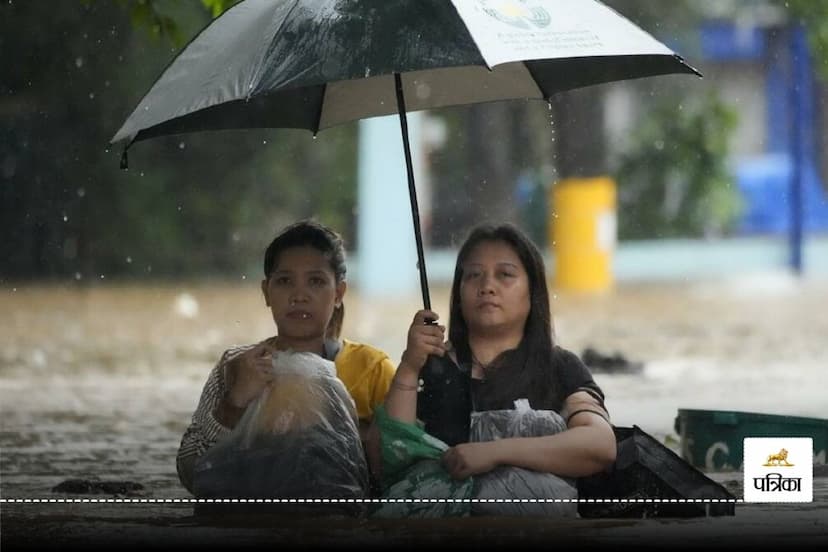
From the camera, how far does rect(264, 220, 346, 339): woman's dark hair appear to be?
4738mm

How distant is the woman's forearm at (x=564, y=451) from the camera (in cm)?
437

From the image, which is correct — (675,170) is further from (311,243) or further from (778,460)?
(311,243)

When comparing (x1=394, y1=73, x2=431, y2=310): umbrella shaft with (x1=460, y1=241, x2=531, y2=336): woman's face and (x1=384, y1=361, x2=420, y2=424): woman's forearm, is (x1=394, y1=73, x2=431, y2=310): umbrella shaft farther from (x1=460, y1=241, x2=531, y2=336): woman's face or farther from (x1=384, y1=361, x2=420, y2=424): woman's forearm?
(x1=384, y1=361, x2=420, y2=424): woman's forearm

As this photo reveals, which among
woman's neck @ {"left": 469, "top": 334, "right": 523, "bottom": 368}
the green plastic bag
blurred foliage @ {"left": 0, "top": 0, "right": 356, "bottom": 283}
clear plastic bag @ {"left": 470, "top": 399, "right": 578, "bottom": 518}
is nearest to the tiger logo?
clear plastic bag @ {"left": 470, "top": 399, "right": 578, "bottom": 518}

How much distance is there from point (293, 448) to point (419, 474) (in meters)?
0.32

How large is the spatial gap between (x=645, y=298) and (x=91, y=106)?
5339mm

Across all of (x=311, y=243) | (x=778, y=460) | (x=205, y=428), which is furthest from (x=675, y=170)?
(x=205, y=428)

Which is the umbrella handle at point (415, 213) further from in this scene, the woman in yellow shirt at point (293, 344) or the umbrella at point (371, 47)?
the woman in yellow shirt at point (293, 344)

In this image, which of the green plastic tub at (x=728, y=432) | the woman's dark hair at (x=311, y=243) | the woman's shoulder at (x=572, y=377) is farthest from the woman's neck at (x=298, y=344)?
the green plastic tub at (x=728, y=432)

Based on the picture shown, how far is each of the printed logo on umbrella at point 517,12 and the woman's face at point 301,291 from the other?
30.0 inches

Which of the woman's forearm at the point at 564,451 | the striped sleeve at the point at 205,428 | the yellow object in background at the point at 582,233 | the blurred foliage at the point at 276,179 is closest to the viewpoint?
the woman's forearm at the point at 564,451

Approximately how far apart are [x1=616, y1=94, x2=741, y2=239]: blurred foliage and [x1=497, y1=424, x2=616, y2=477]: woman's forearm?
14458mm

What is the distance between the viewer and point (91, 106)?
17.1 meters

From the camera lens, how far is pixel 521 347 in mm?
4590
